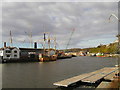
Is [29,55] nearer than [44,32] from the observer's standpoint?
Yes

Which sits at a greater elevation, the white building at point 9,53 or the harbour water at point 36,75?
the white building at point 9,53

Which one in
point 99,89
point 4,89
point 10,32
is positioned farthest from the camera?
point 10,32

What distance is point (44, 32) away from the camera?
93875 millimetres

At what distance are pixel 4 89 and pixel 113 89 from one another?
12.3 meters

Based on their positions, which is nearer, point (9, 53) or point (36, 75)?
point (36, 75)

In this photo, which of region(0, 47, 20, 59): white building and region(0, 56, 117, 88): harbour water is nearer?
region(0, 56, 117, 88): harbour water

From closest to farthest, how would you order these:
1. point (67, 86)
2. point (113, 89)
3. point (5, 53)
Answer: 1. point (113, 89)
2. point (67, 86)
3. point (5, 53)

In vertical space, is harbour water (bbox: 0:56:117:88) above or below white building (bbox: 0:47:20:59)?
below

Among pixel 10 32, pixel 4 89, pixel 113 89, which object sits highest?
pixel 10 32

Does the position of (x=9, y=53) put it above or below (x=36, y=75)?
above

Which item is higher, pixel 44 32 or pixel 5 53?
pixel 44 32

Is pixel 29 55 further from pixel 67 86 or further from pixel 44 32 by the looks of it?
pixel 67 86

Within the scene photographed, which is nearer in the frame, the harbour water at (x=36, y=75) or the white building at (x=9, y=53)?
the harbour water at (x=36, y=75)

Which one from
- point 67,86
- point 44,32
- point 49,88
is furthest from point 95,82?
point 44,32
